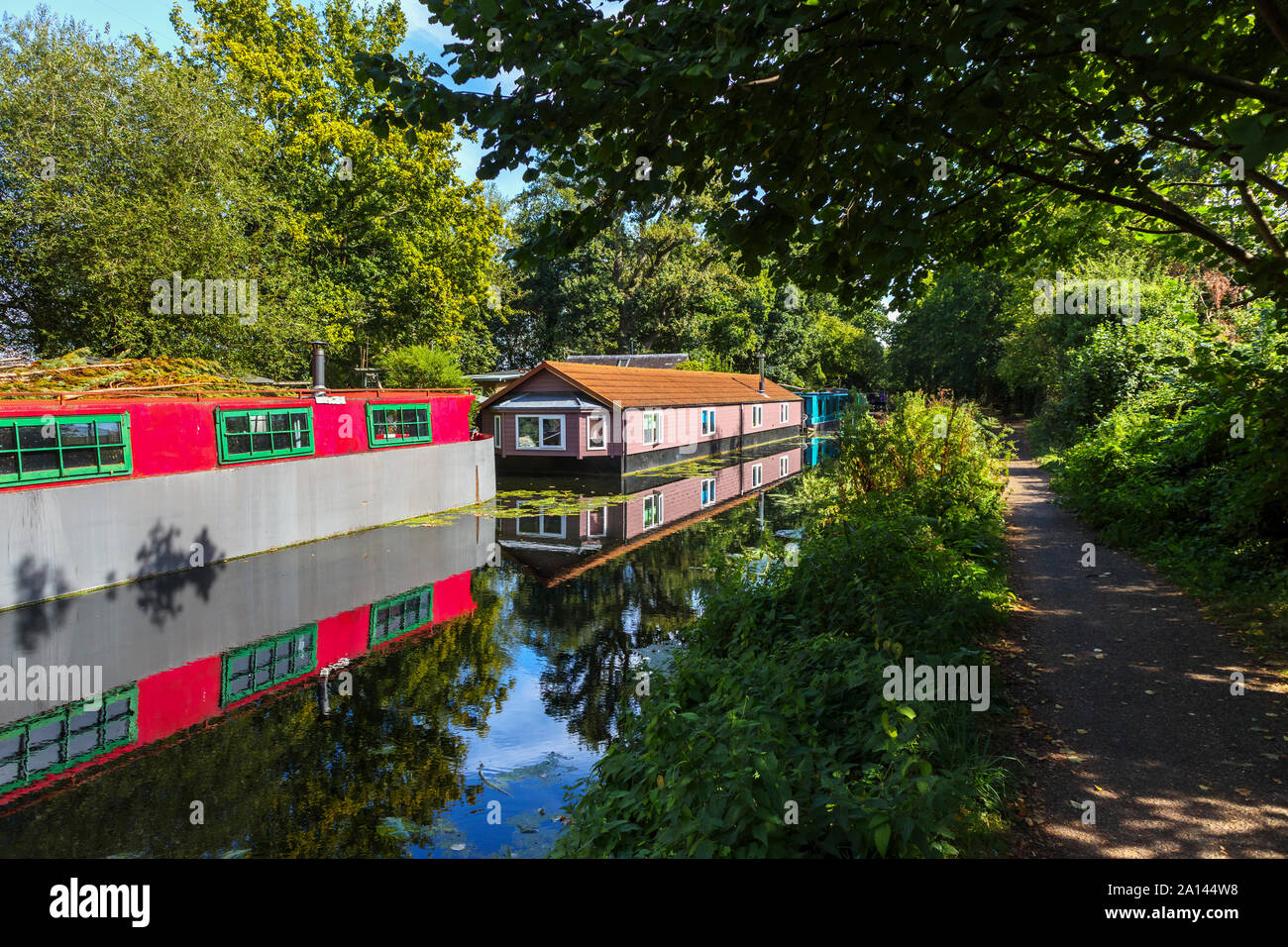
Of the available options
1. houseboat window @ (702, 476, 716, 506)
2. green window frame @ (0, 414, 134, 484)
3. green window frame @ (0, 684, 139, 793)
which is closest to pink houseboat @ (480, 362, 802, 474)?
houseboat window @ (702, 476, 716, 506)

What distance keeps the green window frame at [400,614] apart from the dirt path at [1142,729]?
8.10 m

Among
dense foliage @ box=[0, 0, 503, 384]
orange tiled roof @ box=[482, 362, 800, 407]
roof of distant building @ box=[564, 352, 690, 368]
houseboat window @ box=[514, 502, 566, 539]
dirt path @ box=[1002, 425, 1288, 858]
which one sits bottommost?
houseboat window @ box=[514, 502, 566, 539]

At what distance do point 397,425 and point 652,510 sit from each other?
24.0 feet

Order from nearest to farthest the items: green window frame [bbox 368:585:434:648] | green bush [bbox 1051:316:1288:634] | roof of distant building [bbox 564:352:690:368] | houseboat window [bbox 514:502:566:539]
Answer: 1. green bush [bbox 1051:316:1288:634]
2. green window frame [bbox 368:585:434:648]
3. houseboat window [bbox 514:502:566:539]
4. roof of distant building [bbox 564:352:690:368]

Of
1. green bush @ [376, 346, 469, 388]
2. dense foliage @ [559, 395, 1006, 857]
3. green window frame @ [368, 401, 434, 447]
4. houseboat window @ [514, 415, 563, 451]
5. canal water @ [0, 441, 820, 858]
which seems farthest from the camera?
green bush @ [376, 346, 469, 388]

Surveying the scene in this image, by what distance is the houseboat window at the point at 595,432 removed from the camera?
26828 mm

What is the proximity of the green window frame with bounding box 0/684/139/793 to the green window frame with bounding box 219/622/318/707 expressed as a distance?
97cm

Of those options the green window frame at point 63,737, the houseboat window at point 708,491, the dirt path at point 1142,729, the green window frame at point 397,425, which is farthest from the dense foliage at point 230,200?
the dirt path at point 1142,729

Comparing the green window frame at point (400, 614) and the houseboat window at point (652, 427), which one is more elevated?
the houseboat window at point (652, 427)

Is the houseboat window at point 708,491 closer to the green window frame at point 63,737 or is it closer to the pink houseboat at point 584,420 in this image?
the pink houseboat at point 584,420

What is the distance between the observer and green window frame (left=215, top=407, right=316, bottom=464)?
14.9 meters

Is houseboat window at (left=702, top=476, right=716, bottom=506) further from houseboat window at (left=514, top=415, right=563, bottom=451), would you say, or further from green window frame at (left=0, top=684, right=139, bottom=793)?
green window frame at (left=0, top=684, right=139, bottom=793)

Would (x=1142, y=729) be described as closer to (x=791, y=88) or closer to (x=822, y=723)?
(x=822, y=723)
